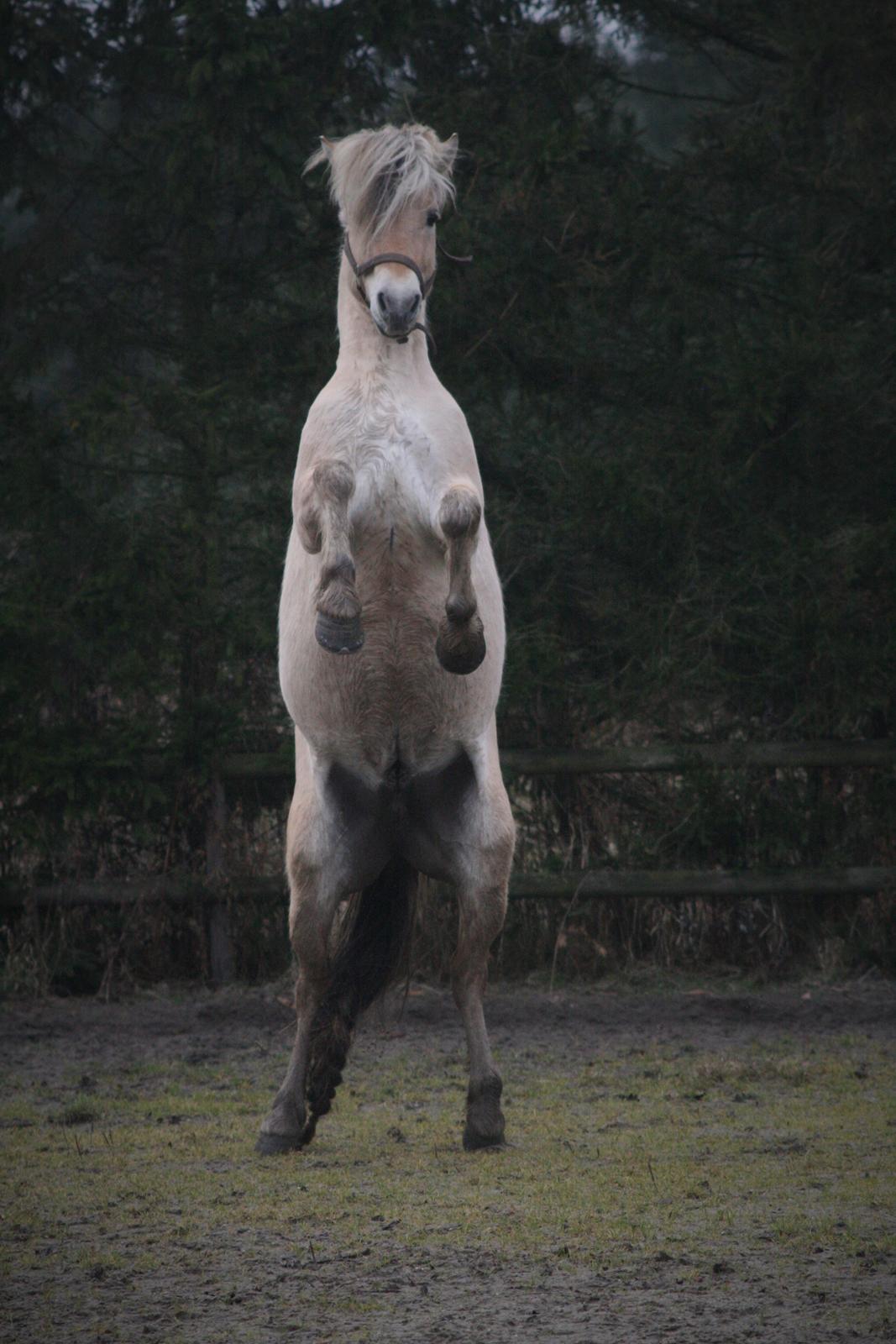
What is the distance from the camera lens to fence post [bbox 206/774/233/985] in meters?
8.30

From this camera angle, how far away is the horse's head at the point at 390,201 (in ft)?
14.9

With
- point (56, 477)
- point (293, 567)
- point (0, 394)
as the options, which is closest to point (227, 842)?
point (56, 477)

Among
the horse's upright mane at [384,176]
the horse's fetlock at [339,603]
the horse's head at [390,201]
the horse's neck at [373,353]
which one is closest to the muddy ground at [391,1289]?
the horse's fetlock at [339,603]

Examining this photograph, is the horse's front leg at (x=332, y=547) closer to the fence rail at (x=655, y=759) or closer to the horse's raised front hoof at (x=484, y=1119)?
the horse's raised front hoof at (x=484, y=1119)

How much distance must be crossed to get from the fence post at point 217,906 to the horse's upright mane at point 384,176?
13.9 feet

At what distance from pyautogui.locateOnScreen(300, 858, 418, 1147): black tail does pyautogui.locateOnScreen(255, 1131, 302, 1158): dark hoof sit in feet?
0.15

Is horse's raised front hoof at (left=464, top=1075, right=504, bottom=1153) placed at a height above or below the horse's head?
below

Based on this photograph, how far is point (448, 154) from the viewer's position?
495 cm

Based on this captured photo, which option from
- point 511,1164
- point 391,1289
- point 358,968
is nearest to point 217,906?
point 358,968

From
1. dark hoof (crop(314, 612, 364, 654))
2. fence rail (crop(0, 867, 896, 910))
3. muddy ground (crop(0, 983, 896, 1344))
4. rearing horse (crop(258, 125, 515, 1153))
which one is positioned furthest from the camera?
fence rail (crop(0, 867, 896, 910))

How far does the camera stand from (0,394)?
7914 mm

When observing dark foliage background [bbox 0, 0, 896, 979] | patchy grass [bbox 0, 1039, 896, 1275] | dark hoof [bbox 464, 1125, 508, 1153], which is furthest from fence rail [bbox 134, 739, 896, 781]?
dark hoof [bbox 464, 1125, 508, 1153]

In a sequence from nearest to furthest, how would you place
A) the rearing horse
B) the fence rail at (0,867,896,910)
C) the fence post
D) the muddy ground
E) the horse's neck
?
1. the muddy ground
2. the rearing horse
3. the horse's neck
4. the fence rail at (0,867,896,910)
5. the fence post

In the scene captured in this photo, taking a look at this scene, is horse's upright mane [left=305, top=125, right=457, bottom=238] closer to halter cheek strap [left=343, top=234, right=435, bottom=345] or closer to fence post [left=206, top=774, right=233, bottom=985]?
halter cheek strap [left=343, top=234, right=435, bottom=345]
